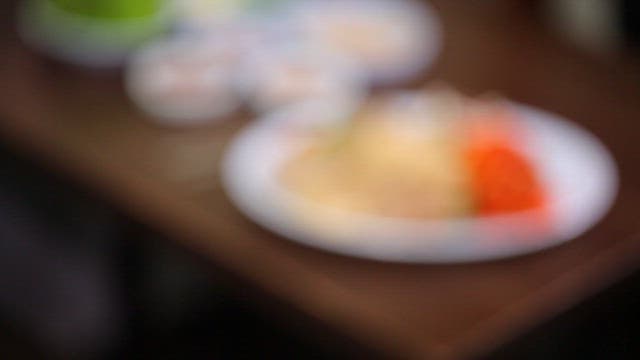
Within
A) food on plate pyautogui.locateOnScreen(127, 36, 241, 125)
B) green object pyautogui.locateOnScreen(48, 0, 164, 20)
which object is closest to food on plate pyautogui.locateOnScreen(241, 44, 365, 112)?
food on plate pyautogui.locateOnScreen(127, 36, 241, 125)

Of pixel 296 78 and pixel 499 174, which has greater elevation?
pixel 296 78

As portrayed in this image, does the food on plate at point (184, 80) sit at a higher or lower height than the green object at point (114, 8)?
lower

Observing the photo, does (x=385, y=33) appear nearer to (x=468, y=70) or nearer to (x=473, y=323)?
(x=468, y=70)

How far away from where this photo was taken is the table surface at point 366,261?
958 millimetres

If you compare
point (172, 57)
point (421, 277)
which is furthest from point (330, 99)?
point (421, 277)

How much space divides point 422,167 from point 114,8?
0.39m

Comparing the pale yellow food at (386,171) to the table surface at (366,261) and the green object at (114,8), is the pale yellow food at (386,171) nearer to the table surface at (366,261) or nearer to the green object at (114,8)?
the table surface at (366,261)

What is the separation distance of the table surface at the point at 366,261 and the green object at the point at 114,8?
0.22 ft

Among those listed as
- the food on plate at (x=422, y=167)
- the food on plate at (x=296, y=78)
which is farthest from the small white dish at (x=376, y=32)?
the food on plate at (x=422, y=167)

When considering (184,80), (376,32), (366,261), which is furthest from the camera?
(376,32)

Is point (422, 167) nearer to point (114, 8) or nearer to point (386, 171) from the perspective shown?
point (386, 171)

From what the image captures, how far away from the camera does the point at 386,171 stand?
108 centimetres

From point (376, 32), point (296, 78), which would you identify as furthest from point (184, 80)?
point (376, 32)

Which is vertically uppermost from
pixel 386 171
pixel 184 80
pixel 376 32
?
pixel 376 32
